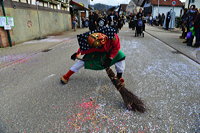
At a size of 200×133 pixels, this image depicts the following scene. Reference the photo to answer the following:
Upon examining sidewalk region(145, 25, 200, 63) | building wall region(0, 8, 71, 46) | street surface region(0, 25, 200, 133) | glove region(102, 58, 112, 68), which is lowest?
street surface region(0, 25, 200, 133)

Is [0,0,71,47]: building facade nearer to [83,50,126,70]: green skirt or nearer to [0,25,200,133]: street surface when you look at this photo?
[0,25,200,133]: street surface

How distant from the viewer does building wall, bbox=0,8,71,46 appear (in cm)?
877

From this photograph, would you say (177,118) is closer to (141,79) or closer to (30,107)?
(141,79)

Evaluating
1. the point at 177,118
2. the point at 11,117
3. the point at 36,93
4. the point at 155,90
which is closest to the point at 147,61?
the point at 155,90

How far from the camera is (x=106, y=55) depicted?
301cm

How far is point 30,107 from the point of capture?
269cm

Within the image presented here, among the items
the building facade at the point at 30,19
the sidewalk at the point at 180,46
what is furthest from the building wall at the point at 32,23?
the sidewalk at the point at 180,46

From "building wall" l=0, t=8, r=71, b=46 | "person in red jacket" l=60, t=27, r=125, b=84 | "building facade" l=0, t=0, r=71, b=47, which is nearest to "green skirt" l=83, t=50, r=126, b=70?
"person in red jacket" l=60, t=27, r=125, b=84

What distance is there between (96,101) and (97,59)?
83 cm

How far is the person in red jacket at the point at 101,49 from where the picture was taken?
2.66 meters

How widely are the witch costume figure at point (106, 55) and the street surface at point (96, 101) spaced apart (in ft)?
0.60

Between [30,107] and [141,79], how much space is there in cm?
245

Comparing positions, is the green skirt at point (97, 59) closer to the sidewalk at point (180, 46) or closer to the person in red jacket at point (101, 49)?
the person in red jacket at point (101, 49)

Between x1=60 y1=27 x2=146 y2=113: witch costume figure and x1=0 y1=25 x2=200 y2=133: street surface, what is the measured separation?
0.60 ft
